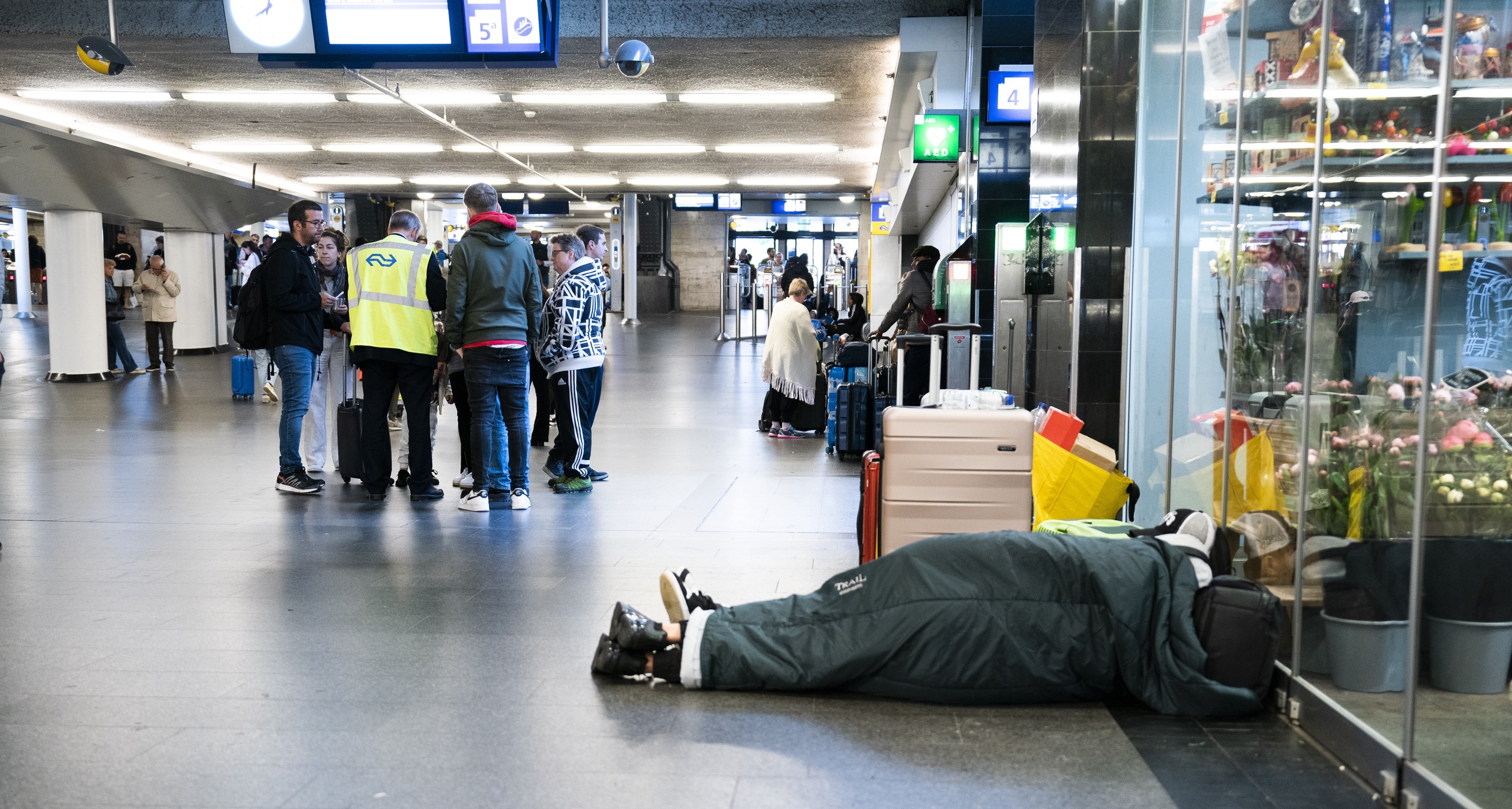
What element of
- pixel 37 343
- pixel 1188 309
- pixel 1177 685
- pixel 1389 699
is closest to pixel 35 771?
pixel 1177 685

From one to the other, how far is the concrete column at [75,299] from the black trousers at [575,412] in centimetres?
1065

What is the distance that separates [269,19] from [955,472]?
494cm

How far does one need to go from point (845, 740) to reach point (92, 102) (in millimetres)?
14959

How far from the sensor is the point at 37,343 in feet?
70.0

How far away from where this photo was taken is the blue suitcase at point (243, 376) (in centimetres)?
1266

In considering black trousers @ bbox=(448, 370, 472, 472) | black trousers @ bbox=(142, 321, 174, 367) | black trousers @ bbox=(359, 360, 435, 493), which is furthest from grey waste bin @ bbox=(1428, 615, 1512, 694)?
black trousers @ bbox=(142, 321, 174, 367)

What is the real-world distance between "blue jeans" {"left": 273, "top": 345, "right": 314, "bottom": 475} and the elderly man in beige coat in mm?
9872

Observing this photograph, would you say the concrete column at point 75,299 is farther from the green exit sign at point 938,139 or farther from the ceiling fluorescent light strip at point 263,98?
the green exit sign at point 938,139

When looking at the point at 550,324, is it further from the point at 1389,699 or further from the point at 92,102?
the point at 92,102

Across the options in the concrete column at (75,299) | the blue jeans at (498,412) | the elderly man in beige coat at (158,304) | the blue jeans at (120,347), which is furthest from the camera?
the blue jeans at (120,347)

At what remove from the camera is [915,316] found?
32.3 feet

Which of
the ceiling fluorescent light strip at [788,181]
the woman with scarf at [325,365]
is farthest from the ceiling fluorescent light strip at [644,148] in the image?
the woman with scarf at [325,365]

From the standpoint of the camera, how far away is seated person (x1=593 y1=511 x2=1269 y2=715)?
3.12 meters

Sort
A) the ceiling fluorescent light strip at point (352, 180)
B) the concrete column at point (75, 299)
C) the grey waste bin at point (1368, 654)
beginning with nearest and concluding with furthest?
the grey waste bin at point (1368, 654) < the concrete column at point (75, 299) < the ceiling fluorescent light strip at point (352, 180)
